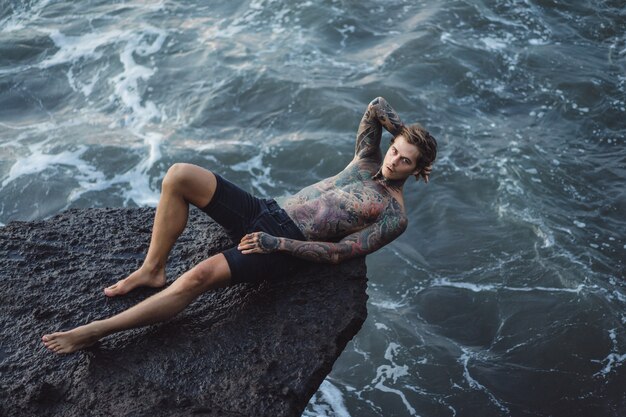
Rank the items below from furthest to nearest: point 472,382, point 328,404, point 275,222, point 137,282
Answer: point 472,382, point 328,404, point 275,222, point 137,282

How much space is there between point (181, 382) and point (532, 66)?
934 centimetres

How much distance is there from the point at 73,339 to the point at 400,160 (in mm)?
2636

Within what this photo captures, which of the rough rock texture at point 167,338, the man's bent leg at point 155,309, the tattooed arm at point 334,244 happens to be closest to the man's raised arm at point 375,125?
the tattooed arm at point 334,244

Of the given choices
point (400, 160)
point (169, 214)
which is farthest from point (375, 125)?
point (169, 214)

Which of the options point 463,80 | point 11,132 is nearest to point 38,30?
point 11,132

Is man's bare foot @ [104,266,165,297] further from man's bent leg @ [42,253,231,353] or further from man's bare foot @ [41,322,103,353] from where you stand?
man's bare foot @ [41,322,103,353]

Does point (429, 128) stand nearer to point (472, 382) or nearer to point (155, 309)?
point (472, 382)

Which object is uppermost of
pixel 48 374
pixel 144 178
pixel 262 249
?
pixel 262 249

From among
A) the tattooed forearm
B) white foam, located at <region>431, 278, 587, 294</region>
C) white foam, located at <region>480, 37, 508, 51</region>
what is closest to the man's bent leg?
the tattooed forearm

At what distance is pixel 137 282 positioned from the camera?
16.8ft

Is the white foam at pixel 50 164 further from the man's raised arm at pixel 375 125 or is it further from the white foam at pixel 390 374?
the man's raised arm at pixel 375 125

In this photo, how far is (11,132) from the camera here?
11.0 m

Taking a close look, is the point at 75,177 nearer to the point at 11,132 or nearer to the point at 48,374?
the point at 11,132

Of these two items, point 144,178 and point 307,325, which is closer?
point 307,325
